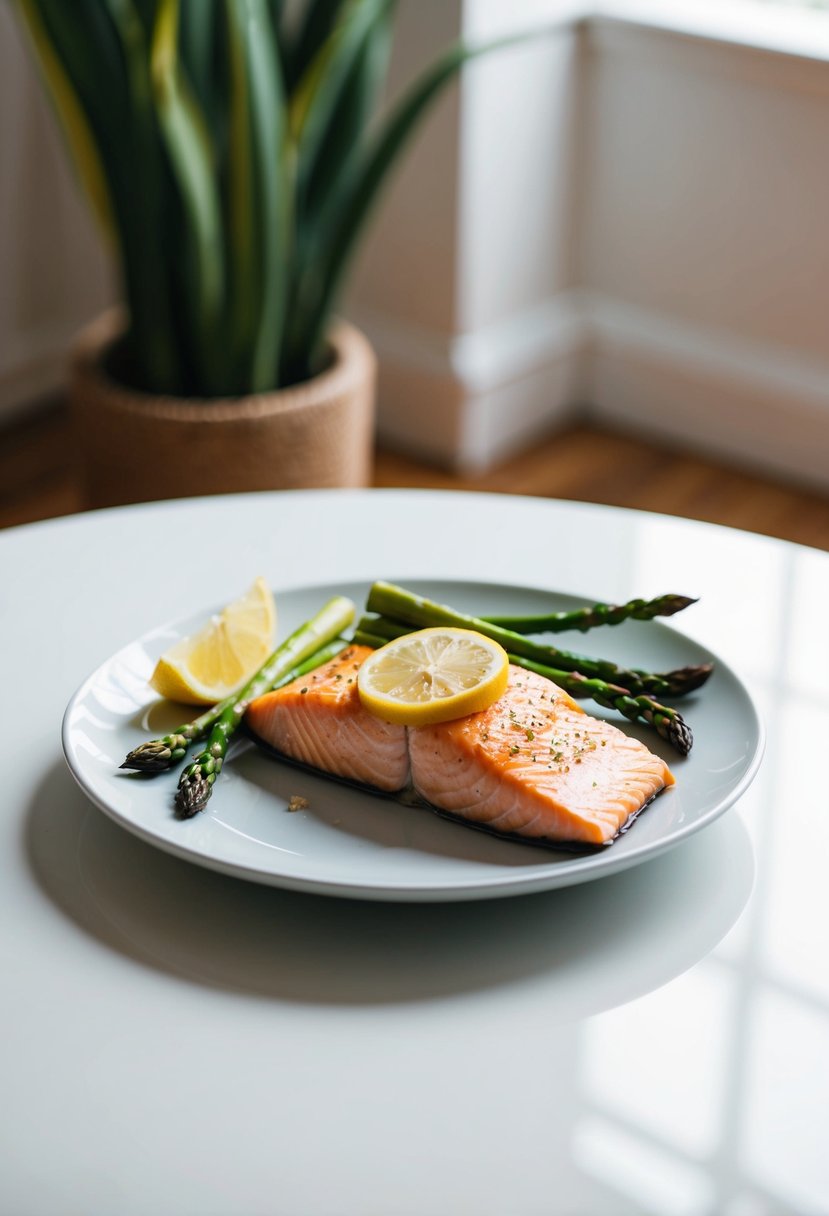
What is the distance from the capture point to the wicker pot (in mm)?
2229

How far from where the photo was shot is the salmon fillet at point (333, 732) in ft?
2.94

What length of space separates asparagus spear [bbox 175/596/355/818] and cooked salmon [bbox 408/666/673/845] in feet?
0.43

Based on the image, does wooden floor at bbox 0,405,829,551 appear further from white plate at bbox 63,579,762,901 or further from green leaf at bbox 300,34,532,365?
white plate at bbox 63,579,762,901

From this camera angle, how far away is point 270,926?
82 cm

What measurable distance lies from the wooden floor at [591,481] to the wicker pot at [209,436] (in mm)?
473

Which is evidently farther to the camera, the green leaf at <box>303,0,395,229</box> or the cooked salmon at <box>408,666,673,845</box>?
A: the green leaf at <box>303,0,395,229</box>

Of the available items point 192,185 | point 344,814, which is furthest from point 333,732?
point 192,185

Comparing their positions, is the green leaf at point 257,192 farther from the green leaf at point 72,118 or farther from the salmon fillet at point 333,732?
the salmon fillet at point 333,732

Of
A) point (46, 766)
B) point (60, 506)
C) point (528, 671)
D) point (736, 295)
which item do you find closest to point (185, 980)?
point (46, 766)

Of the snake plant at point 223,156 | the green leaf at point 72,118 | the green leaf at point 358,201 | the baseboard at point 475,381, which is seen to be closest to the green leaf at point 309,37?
the snake plant at point 223,156

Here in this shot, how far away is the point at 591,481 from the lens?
9.81 feet

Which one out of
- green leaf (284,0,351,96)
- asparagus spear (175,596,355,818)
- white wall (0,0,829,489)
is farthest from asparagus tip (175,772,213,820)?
white wall (0,0,829,489)

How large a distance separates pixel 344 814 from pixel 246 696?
0.47 feet

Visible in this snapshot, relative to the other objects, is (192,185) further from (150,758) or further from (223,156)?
(150,758)
